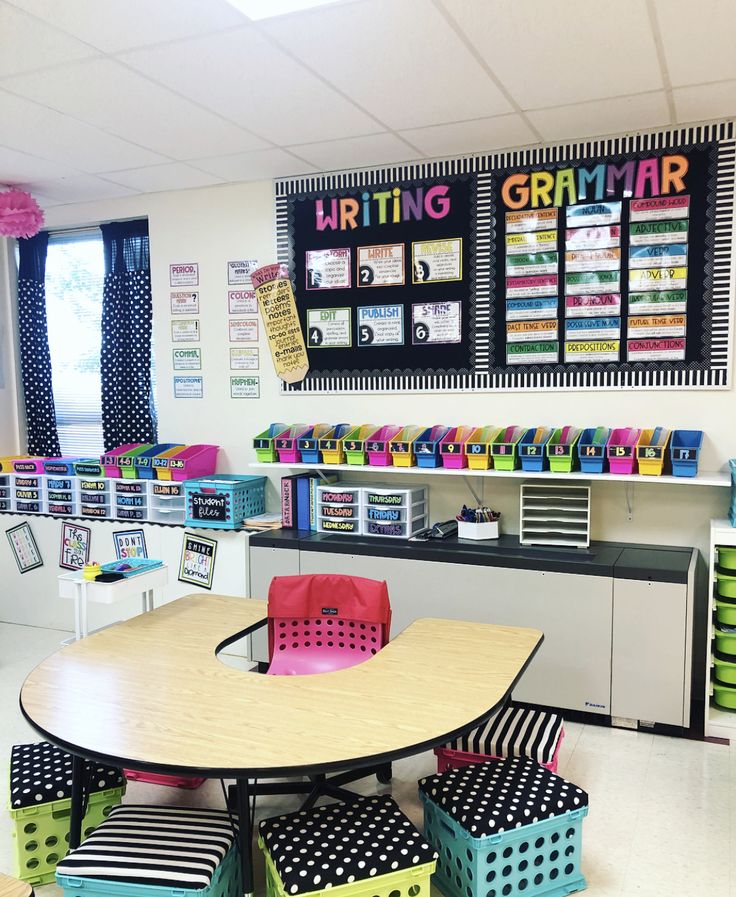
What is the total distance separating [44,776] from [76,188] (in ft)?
12.0

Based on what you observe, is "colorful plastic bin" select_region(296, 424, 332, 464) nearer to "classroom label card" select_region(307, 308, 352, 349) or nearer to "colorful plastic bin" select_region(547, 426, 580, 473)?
"classroom label card" select_region(307, 308, 352, 349)

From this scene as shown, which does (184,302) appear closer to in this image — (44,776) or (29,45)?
(29,45)

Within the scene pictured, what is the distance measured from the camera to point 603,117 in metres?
3.58

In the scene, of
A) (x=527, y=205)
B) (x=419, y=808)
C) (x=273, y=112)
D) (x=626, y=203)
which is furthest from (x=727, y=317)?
(x=419, y=808)

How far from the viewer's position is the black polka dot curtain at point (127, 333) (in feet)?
17.3

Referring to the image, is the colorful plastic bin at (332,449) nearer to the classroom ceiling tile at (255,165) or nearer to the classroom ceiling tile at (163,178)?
the classroom ceiling tile at (255,165)

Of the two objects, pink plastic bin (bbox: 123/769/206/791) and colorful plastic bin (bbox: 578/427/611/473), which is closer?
pink plastic bin (bbox: 123/769/206/791)

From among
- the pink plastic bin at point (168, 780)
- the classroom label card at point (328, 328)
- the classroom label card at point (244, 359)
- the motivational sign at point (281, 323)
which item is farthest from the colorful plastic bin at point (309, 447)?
the pink plastic bin at point (168, 780)

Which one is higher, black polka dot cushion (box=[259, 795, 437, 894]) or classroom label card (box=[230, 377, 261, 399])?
classroom label card (box=[230, 377, 261, 399])

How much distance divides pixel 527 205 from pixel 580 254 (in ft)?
1.29

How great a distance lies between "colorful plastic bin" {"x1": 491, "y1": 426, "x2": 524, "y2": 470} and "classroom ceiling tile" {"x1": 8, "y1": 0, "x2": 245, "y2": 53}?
2.28 meters

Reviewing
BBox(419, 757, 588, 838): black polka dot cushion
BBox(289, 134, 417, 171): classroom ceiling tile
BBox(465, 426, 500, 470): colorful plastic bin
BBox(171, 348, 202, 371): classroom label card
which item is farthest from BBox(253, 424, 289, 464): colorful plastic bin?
BBox(419, 757, 588, 838): black polka dot cushion

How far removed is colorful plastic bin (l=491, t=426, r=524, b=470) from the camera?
3959 mm

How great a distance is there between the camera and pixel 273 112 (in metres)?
3.50
